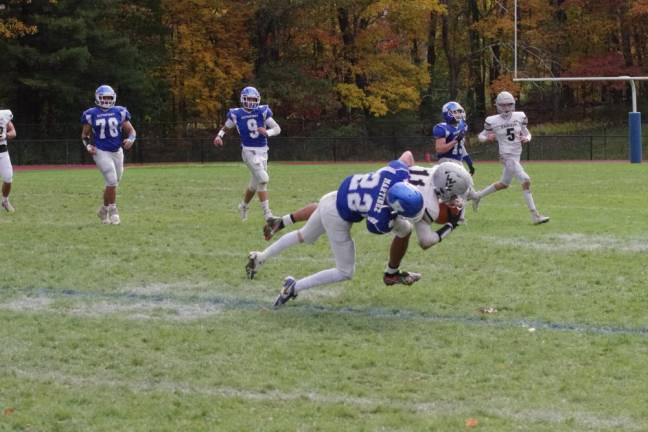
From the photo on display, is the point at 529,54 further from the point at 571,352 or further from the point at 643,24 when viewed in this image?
the point at 571,352

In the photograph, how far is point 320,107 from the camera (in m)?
42.5

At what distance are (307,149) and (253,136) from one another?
2541cm

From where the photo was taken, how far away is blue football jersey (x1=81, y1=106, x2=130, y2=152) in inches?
522

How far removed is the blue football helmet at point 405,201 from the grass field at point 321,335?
2.63ft

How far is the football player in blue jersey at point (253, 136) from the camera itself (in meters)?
13.4

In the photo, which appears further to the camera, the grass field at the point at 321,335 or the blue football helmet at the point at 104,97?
the blue football helmet at the point at 104,97

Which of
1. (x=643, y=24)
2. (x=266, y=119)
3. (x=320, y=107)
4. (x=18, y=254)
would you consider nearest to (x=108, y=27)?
(x=320, y=107)

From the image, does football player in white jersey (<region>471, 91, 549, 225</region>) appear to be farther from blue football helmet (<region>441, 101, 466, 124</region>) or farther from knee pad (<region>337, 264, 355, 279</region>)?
knee pad (<region>337, 264, 355, 279</region>)

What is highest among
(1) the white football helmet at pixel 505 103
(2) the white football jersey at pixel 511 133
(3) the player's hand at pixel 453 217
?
(1) the white football helmet at pixel 505 103

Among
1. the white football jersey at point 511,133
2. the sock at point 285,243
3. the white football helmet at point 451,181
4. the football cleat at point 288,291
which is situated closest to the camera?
the white football helmet at point 451,181

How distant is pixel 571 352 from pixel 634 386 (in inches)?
30.5

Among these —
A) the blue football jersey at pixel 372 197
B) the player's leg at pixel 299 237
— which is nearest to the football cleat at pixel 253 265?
the player's leg at pixel 299 237

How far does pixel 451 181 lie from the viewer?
7.16 m

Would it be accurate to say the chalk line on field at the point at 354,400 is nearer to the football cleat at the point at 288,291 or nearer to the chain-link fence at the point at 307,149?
the football cleat at the point at 288,291
